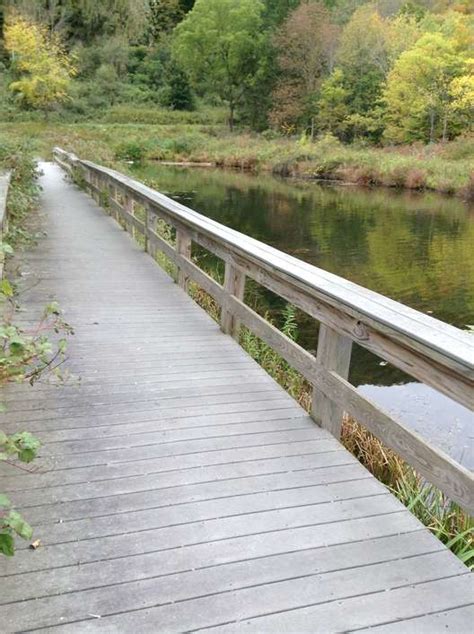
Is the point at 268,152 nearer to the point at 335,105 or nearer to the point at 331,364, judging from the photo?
the point at 335,105

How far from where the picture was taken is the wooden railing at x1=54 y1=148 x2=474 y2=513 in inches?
87.7

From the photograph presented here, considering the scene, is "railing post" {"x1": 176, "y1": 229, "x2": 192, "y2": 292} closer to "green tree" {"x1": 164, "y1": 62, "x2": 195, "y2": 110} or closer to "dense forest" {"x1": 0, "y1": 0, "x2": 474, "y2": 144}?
"dense forest" {"x1": 0, "y1": 0, "x2": 474, "y2": 144}

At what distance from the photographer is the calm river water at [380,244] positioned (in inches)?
251

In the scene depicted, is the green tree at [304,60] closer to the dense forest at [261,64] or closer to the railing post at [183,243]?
the dense forest at [261,64]

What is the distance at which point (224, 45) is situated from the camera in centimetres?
5138

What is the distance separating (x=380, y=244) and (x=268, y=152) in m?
24.6

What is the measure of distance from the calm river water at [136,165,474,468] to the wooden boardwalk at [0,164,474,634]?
2587 millimetres

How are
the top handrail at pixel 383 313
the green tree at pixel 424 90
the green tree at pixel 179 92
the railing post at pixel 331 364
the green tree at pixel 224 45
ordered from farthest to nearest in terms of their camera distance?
the green tree at pixel 179 92
the green tree at pixel 224 45
the green tree at pixel 424 90
the railing post at pixel 331 364
the top handrail at pixel 383 313

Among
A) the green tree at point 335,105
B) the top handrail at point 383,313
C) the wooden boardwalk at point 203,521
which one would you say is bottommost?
the wooden boardwalk at point 203,521

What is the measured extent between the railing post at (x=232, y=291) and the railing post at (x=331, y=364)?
148 cm

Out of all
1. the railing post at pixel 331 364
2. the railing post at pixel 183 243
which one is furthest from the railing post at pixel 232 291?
the railing post at pixel 331 364

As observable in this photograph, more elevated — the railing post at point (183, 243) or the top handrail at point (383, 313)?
the top handrail at point (383, 313)

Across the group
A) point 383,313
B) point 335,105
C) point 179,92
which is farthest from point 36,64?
point 383,313

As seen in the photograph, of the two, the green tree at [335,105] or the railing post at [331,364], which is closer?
the railing post at [331,364]
